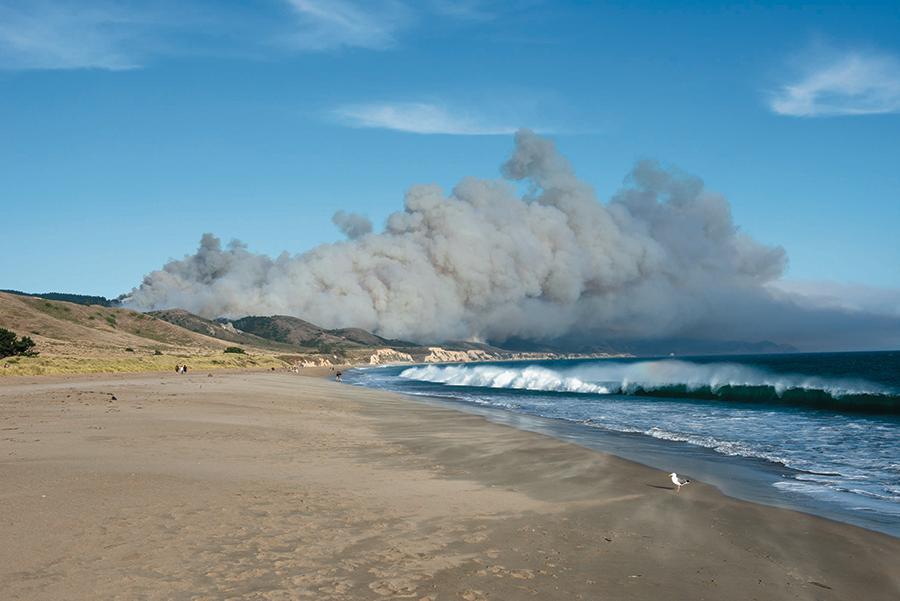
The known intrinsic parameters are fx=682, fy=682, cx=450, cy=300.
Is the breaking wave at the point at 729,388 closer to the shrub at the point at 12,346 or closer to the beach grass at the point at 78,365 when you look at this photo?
the beach grass at the point at 78,365

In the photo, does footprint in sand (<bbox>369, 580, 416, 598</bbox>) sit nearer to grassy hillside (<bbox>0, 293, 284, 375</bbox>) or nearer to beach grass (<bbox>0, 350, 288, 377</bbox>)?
beach grass (<bbox>0, 350, 288, 377</bbox>)

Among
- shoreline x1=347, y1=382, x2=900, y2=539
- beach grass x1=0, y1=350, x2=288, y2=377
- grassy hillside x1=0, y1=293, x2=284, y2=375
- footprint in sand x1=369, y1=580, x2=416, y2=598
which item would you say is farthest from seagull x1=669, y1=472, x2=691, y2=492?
grassy hillside x1=0, y1=293, x2=284, y2=375

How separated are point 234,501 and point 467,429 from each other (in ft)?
48.6

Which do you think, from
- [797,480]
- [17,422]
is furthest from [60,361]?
[797,480]

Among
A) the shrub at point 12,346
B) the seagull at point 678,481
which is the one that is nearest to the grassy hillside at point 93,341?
the shrub at point 12,346

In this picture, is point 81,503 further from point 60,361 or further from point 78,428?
point 60,361

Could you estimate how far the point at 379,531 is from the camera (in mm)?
8727

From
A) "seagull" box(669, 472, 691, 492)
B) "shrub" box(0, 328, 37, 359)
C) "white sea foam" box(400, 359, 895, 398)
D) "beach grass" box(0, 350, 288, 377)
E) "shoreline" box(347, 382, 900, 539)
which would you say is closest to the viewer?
"shoreline" box(347, 382, 900, 539)

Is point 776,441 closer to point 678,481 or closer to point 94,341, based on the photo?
point 678,481

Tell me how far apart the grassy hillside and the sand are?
36349 mm

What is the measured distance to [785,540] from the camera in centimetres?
923

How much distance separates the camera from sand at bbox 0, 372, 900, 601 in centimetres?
675

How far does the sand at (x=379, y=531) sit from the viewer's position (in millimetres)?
6754

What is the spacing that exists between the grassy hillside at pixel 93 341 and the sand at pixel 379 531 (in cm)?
3635
